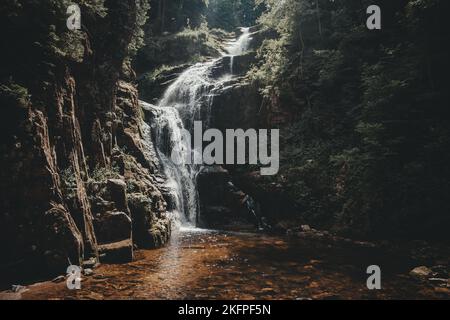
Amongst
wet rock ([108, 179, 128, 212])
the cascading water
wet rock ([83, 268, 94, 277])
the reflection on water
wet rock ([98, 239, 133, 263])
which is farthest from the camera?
the cascading water

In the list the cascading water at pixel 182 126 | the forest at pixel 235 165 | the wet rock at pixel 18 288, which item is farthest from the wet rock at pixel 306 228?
the wet rock at pixel 18 288

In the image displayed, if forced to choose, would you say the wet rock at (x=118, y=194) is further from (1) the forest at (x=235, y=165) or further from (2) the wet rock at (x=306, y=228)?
(2) the wet rock at (x=306, y=228)

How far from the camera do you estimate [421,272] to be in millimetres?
9266

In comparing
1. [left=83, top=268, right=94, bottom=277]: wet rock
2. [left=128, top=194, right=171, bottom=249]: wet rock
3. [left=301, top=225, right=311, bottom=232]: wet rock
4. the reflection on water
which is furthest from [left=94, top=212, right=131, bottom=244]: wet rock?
[left=301, top=225, right=311, bottom=232]: wet rock

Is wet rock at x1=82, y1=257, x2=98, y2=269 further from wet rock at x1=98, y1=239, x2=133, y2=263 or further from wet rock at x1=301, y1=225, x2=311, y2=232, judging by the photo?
wet rock at x1=301, y1=225, x2=311, y2=232

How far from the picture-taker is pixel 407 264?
33.3 feet

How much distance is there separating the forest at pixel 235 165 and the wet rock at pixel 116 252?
0.11ft

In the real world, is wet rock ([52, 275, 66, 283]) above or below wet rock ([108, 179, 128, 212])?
below

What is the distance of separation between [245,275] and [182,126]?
13.9 m

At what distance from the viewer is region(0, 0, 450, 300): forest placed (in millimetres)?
8281

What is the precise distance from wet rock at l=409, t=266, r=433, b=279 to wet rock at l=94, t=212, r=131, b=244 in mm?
8296

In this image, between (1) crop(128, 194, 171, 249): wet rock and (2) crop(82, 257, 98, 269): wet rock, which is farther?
(1) crop(128, 194, 171, 249): wet rock
